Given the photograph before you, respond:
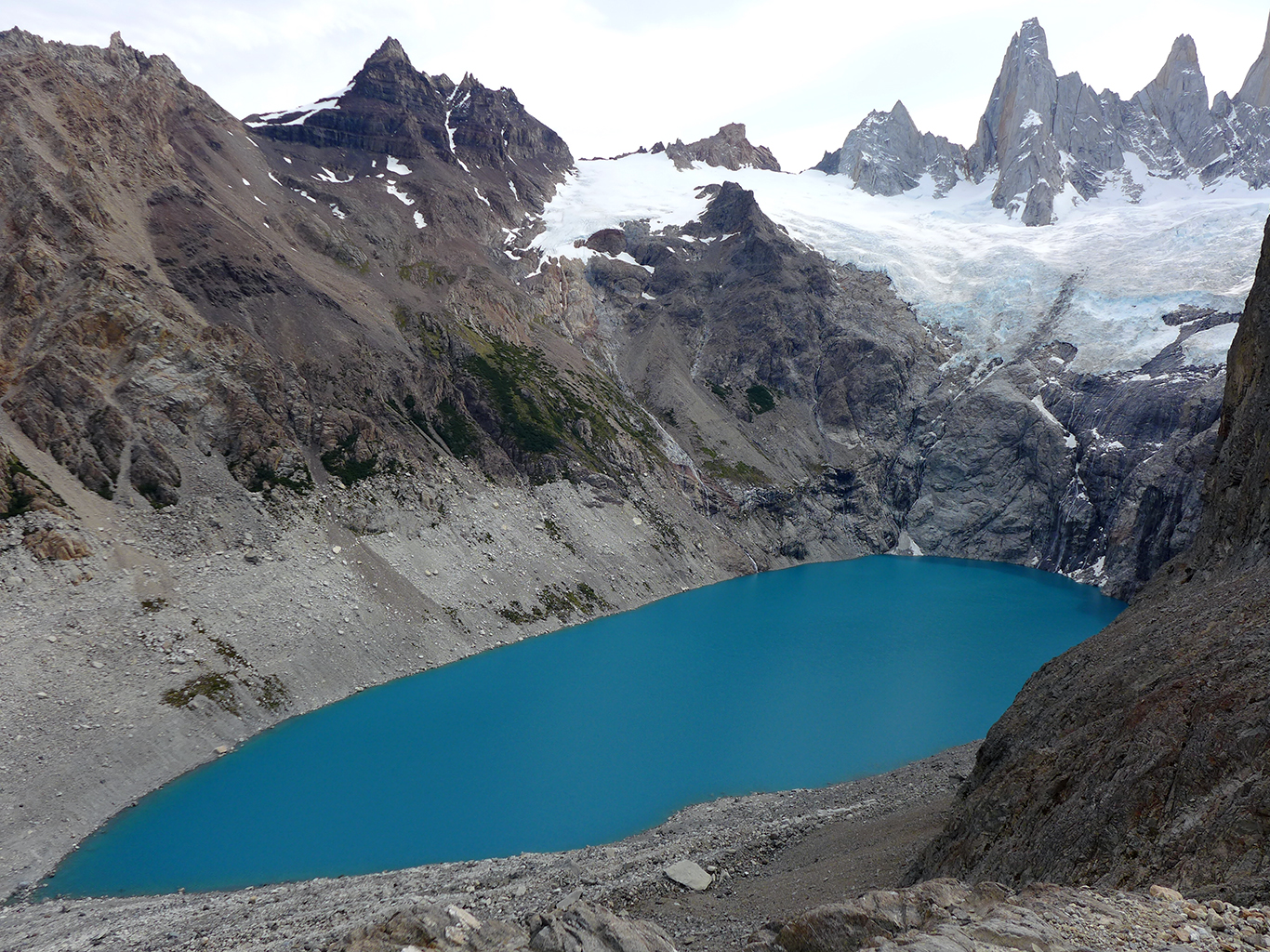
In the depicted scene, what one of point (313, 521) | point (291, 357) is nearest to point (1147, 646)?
point (313, 521)

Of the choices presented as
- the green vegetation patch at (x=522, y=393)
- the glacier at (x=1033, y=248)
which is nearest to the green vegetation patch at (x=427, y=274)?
the green vegetation patch at (x=522, y=393)

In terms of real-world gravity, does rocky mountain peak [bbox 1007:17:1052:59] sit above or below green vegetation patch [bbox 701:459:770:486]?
above

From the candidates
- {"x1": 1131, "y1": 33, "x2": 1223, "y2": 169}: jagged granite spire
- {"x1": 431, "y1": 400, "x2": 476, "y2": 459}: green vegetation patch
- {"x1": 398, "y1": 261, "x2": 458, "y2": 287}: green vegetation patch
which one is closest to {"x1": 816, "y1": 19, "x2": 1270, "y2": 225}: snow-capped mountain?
{"x1": 1131, "y1": 33, "x2": 1223, "y2": 169}: jagged granite spire

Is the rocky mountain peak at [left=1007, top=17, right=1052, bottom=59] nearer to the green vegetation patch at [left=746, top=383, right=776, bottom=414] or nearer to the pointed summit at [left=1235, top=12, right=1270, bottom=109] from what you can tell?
the pointed summit at [left=1235, top=12, right=1270, bottom=109]

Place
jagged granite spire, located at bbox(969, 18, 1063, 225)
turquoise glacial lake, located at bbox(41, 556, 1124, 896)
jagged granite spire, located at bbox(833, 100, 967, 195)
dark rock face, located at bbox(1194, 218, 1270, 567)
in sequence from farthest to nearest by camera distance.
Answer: jagged granite spire, located at bbox(833, 100, 967, 195) < jagged granite spire, located at bbox(969, 18, 1063, 225) < turquoise glacial lake, located at bbox(41, 556, 1124, 896) < dark rock face, located at bbox(1194, 218, 1270, 567)

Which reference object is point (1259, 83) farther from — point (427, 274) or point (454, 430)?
point (454, 430)

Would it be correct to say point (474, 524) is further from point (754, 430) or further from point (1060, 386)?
point (1060, 386)

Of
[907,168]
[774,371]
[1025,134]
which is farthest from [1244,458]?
[907,168]
